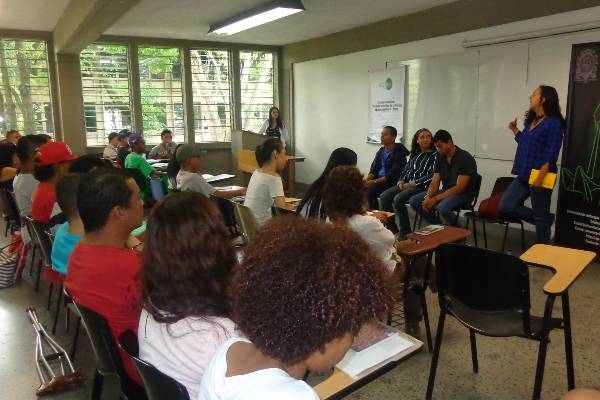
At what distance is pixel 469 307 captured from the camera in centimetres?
208

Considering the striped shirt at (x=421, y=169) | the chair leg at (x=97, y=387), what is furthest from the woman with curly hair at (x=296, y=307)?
the striped shirt at (x=421, y=169)

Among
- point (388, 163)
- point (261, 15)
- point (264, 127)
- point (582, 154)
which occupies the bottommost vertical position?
point (388, 163)

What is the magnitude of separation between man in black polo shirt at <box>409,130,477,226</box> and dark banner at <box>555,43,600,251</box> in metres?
0.78

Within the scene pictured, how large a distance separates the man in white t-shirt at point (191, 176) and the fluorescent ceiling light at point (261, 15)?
2235mm

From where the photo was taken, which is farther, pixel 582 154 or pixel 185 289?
pixel 582 154

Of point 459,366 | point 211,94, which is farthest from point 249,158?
point 459,366

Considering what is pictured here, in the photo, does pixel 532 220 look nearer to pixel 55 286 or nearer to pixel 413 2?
pixel 413 2

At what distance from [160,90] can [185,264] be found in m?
7.49

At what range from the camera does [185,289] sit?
3.91ft

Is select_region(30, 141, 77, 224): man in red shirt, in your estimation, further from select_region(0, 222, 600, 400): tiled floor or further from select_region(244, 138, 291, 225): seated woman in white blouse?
select_region(244, 138, 291, 225): seated woman in white blouse

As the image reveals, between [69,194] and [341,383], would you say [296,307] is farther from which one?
[69,194]

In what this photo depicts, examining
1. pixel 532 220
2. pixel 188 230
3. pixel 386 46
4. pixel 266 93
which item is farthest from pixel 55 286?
pixel 266 93

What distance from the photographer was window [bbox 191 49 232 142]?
8305 millimetres

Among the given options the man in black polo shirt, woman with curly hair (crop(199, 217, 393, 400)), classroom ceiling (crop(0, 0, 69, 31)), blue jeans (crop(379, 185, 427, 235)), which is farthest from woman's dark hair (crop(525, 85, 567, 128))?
classroom ceiling (crop(0, 0, 69, 31))
